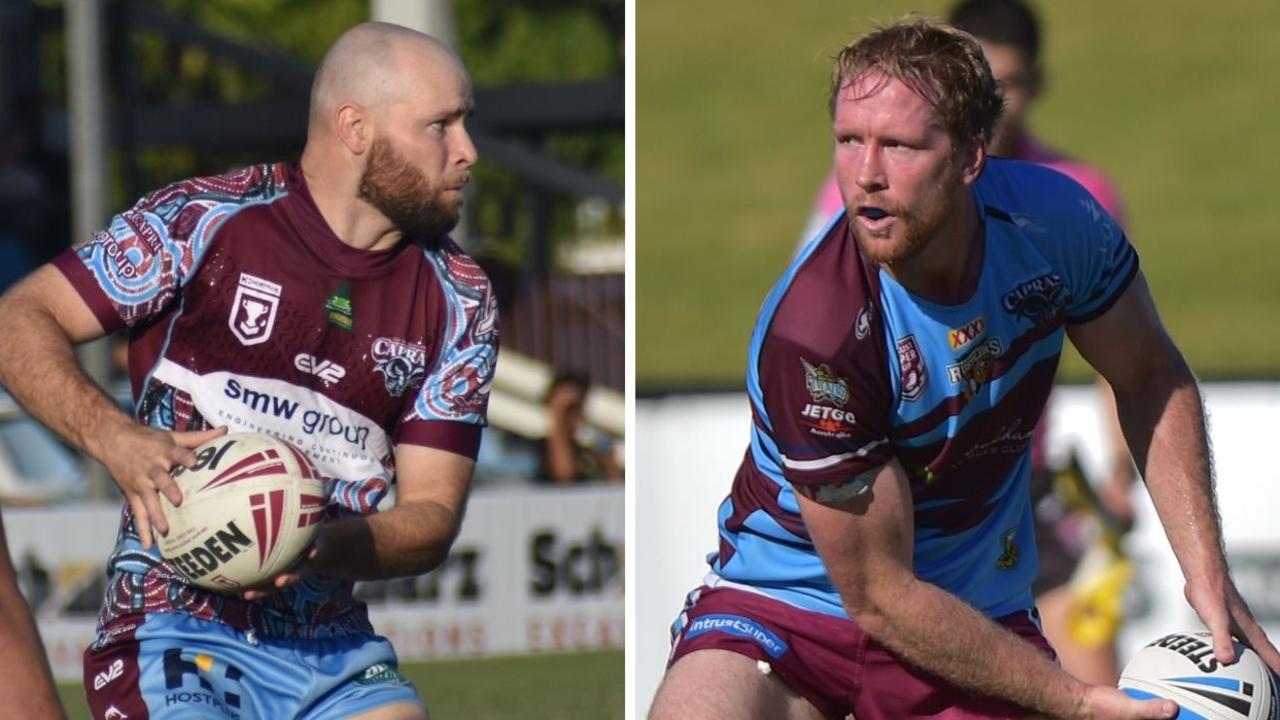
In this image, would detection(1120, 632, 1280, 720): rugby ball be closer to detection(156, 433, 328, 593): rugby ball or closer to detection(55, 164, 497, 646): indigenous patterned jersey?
detection(55, 164, 497, 646): indigenous patterned jersey

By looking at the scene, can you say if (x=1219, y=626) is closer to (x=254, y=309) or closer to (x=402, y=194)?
(x=402, y=194)

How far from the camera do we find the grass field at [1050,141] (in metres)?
27.1

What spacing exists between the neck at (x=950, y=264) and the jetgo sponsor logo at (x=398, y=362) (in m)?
1.22

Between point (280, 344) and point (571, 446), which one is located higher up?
point (280, 344)

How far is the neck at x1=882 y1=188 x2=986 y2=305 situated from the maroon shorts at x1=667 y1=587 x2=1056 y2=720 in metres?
0.88

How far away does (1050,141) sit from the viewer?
32344 millimetres

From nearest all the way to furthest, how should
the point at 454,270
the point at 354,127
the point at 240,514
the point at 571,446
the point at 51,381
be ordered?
the point at 240,514 < the point at 51,381 < the point at 354,127 < the point at 454,270 < the point at 571,446

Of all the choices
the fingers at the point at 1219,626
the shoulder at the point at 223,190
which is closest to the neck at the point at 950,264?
the fingers at the point at 1219,626

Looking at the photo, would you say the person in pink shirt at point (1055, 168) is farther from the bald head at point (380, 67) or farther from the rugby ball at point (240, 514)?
the rugby ball at point (240, 514)

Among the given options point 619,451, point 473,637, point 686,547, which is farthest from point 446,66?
point 619,451

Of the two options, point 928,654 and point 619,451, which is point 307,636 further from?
point 619,451

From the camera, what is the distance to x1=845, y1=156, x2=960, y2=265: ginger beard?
4621 mm

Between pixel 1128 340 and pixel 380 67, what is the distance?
6.47 ft

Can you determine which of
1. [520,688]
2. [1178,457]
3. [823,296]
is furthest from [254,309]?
[520,688]
